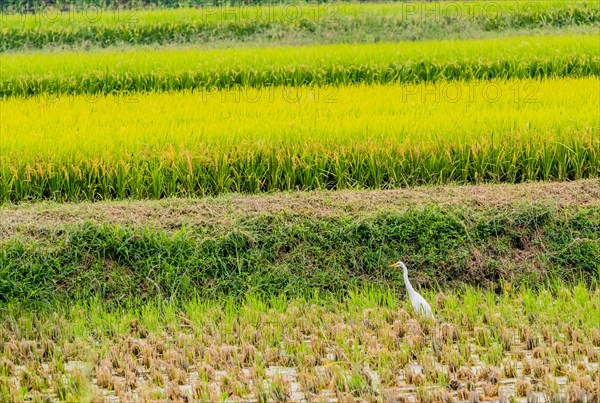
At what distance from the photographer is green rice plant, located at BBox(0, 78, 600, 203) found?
6.99 m

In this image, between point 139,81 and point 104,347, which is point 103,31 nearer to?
point 139,81

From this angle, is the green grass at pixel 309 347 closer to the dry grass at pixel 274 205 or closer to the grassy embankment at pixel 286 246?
the grassy embankment at pixel 286 246

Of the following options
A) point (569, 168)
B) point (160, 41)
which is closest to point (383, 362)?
point (569, 168)

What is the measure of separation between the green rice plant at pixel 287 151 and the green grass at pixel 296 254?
1.01 metres

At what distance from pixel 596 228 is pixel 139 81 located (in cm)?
639

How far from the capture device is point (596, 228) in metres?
6.18

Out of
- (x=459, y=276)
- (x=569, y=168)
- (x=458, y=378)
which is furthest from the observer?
(x=569, y=168)

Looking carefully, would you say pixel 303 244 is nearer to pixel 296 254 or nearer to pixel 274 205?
pixel 296 254

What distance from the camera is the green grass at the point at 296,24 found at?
16.0 metres

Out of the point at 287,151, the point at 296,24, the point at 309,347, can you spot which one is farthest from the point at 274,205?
the point at 296,24

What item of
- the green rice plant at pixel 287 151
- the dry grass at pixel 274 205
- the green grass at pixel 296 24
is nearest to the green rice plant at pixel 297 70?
the green rice plant at pixel 287 151

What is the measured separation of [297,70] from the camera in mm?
11352

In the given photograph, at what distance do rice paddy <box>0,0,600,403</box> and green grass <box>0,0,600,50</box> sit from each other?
650 centimetres

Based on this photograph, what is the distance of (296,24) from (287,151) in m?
9.47
